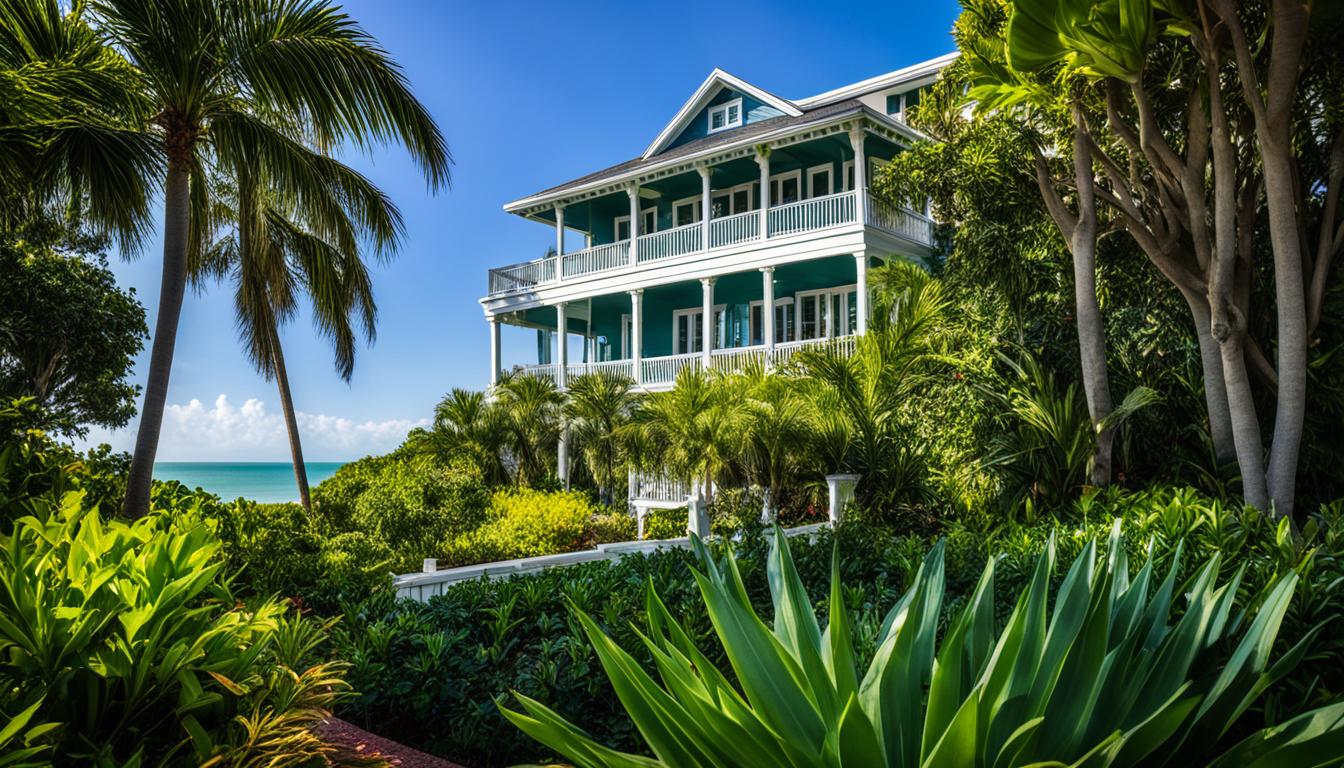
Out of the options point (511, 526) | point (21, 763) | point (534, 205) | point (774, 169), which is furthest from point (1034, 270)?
point (534, 205)

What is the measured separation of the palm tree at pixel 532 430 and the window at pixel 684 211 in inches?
305

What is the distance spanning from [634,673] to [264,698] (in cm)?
167

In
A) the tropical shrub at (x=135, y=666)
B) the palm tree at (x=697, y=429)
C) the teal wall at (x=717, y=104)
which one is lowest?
the tropical shrub at (x=135, y=666)

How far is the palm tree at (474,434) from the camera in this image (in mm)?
17000

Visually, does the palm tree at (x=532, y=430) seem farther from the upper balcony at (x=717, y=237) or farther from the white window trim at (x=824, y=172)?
the white window trim at (x=824, y=172)

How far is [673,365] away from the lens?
20.4m

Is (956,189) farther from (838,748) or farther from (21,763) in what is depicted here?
(21,763)

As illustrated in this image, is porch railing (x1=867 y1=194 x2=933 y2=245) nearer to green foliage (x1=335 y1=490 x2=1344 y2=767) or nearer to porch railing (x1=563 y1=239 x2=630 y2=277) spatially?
porch railing (x1=563 y1=239 x2=630 y2=277)

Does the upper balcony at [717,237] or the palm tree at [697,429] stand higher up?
the upper balcony at [717,237]

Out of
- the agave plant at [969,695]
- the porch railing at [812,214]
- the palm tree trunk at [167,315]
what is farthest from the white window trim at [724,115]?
the agave plant at [969,695]

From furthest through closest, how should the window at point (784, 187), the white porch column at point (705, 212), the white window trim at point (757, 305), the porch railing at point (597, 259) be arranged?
the white window trim at point (757, 305)
the porch railing at point (597, 259)
the window at point (784, 187)
the white porch column at point (705, 212)

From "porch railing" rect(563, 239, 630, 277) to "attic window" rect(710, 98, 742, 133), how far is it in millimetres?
4601

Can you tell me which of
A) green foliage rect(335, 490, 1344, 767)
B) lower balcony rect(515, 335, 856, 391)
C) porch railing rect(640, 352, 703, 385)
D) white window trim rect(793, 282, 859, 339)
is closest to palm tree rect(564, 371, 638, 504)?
lower balcony rect(515, 335, 856, 391)

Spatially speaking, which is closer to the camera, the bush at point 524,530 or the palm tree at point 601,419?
the bush at point 524,530
